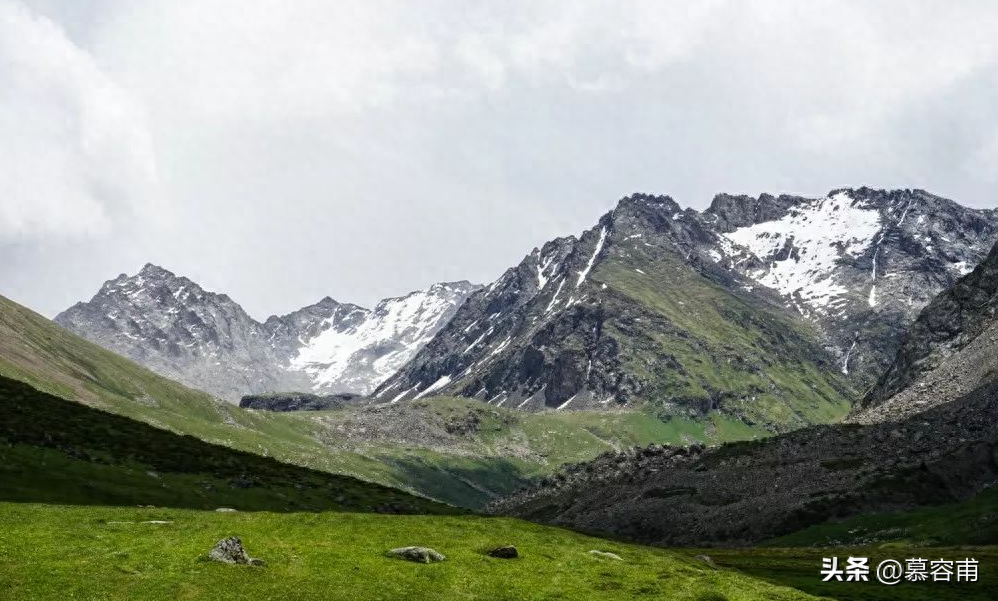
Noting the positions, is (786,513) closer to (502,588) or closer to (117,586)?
(502,588)

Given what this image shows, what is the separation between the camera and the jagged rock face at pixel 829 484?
15250cm

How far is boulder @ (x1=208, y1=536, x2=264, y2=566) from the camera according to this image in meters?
46.7

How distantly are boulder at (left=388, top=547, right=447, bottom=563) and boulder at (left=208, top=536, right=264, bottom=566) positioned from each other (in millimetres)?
9168

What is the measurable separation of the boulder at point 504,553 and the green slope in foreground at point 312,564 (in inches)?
37.2

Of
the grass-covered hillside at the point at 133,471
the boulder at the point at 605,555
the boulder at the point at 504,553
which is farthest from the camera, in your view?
the grass-covered hillside at the point at 133,471

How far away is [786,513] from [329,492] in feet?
291

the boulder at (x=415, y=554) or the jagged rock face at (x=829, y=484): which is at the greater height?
the jagged rock face at (x=829, y=484)

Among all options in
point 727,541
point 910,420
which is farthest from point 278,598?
point 910,420

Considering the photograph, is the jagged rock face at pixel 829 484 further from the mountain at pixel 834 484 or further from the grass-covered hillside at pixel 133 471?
the grass-covered hillside at pixel 133 471

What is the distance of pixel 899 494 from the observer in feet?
496

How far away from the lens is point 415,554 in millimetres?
53188

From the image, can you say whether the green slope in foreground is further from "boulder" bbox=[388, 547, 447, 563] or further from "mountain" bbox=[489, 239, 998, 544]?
"mountain" bbox=[489, 239, 998, 544]

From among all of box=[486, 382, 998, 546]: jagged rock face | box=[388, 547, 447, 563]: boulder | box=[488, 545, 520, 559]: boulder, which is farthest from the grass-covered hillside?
box=[486, 382, 998, 546]: jagged rock face
